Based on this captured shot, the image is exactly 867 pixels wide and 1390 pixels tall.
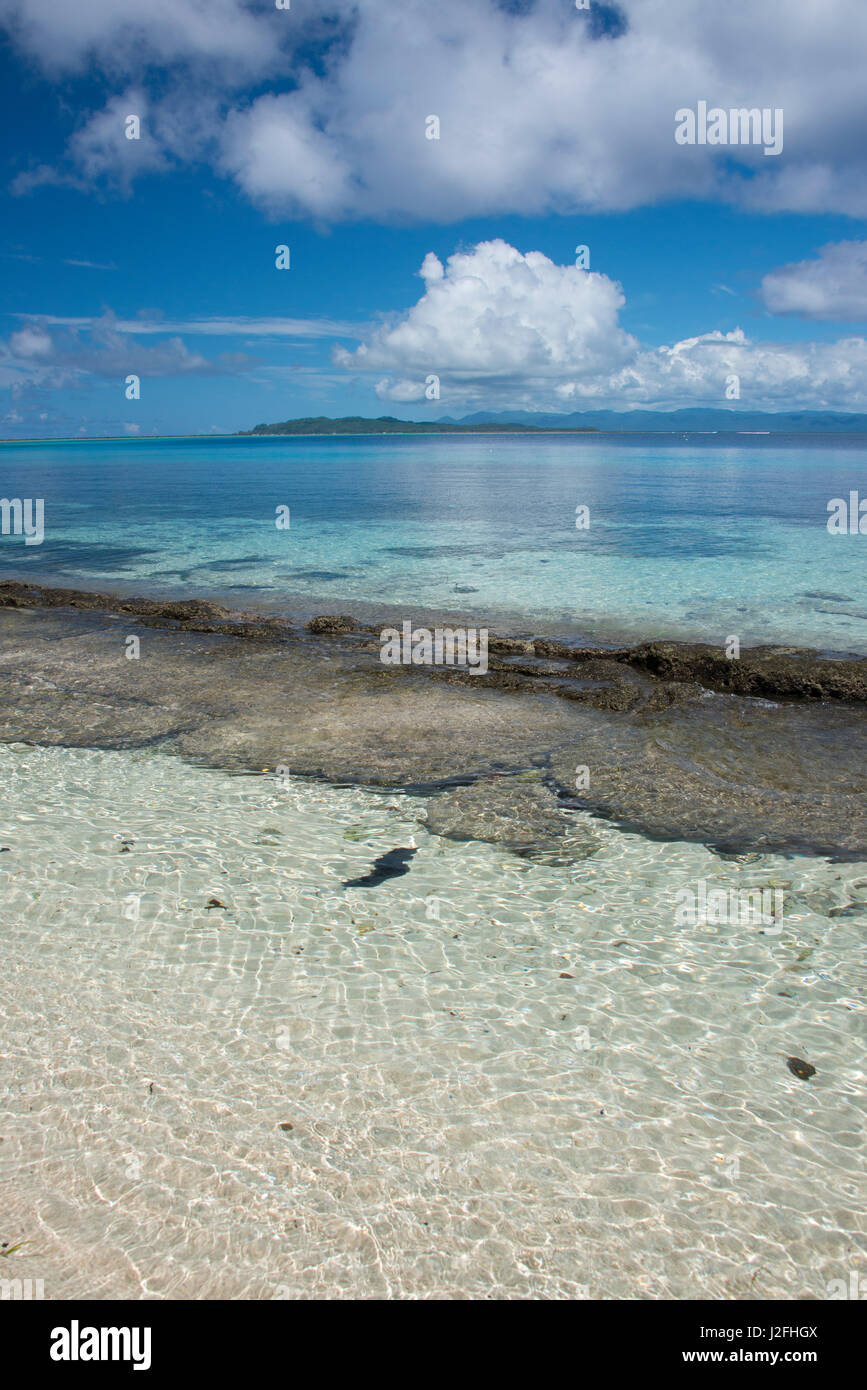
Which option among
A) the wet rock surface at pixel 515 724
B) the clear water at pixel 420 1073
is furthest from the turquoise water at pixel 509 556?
the clear water at pixel 420 1073

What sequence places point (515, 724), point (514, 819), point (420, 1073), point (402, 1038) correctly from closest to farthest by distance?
point (420, 1073) < point (402, 1038) < point (514, 819) < point (515, 724)

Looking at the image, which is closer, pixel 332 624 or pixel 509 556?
pixel 332 624

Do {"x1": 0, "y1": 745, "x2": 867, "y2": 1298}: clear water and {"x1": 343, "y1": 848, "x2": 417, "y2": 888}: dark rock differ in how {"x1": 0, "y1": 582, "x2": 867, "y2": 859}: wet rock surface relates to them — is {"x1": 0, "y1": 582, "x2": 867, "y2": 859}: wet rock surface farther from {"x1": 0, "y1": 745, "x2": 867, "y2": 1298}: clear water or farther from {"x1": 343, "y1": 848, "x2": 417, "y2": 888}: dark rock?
{"x1": 0, "y1": 745, "x2": 867, "y2": 1298}: clear water

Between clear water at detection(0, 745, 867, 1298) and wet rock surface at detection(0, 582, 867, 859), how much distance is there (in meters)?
0.89

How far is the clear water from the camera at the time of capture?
422 cm

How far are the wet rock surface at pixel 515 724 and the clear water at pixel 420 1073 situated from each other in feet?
2.92

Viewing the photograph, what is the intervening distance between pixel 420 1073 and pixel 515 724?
707 cm

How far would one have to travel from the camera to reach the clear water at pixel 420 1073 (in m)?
4.22

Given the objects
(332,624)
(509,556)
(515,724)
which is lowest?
(515,724)

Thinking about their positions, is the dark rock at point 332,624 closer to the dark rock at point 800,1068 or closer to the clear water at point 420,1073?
the clear water at point 420,1073

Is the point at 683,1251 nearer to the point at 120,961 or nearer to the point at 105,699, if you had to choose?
the point at 120,961

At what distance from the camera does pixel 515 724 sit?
12055 mm

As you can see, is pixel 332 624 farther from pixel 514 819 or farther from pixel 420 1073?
pixel 420 1073

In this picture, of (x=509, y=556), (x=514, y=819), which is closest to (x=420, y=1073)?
(x=514, y=819)
